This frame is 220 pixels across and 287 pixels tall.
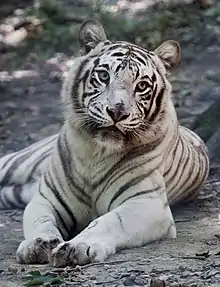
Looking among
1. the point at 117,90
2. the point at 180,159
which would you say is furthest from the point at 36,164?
the point at 117,90

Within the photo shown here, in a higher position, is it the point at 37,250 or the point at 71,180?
the point at 71,180

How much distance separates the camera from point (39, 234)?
155 inches

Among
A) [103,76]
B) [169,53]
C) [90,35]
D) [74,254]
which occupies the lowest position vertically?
[74,254]

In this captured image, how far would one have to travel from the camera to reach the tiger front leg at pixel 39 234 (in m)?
3.78

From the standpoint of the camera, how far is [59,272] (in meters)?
3.52

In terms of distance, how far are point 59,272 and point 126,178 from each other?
2.81 feet

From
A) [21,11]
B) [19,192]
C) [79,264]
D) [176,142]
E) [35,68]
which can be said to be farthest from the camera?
[21,11]

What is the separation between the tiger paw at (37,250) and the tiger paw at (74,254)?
4.6 inches

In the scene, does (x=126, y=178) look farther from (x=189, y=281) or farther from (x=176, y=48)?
(x=189, y=281)

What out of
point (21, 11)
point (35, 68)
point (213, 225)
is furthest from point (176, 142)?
point (21, 11)

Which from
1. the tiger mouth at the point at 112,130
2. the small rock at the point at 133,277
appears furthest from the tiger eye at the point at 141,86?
the small rock at the point at 133,277

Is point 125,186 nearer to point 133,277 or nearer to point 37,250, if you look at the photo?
point 37,250

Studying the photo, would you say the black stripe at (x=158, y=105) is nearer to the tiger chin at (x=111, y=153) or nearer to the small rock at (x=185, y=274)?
the tiger chin at (x=111, y=153)

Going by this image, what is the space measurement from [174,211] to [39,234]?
4.20 ft
